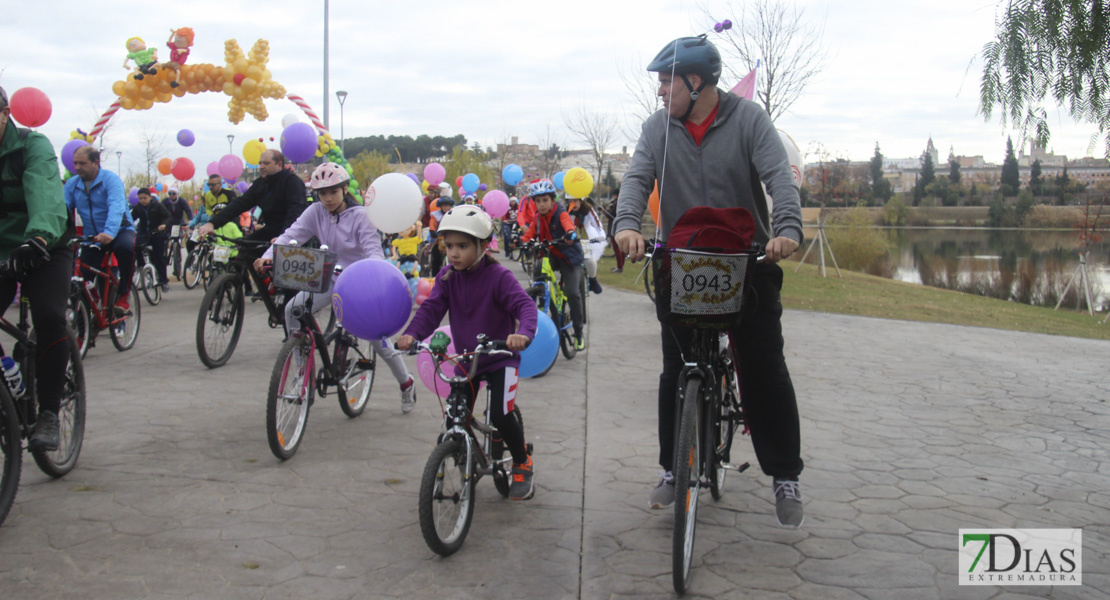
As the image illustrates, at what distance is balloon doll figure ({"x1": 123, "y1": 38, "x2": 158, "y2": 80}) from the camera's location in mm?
13914

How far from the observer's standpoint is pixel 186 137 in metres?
21.0

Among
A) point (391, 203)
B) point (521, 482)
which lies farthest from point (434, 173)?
point (521, 482)

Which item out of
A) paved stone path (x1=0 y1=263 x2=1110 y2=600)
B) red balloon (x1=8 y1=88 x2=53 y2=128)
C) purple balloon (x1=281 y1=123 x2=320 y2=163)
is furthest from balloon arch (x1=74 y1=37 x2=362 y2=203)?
paved stone path (x1=0 y1=263 x2=1110 y2=600)

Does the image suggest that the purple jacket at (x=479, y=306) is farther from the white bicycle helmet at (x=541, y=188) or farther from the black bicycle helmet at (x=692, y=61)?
the white bicycle helmet at (x=541, y=188)

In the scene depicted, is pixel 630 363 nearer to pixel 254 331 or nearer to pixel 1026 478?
pixel 1026 478

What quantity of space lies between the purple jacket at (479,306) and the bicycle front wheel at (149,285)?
1028 centimetres

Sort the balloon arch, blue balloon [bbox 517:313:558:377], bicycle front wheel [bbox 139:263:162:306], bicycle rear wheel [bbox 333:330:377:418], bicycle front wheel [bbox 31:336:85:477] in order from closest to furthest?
bicycle front wheel [bbox 31:336:85:477], blue balloon [bbox 517:313:558:377], bicycle rear wheel [bbox 333:330:377:418], bicycle front wheel [bbox 139:263:162:306], the balloon arch

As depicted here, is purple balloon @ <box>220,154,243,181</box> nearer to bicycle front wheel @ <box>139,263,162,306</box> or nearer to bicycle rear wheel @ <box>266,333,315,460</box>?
bicycle front wheel @ <box>139,263,162,306</box>

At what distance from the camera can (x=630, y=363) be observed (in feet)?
27.7

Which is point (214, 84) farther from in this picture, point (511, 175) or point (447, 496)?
point (447, 496)

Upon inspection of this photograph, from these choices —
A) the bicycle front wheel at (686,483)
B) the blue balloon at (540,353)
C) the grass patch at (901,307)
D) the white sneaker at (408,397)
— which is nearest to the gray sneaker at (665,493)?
the bicycle front wheel at (686,483)

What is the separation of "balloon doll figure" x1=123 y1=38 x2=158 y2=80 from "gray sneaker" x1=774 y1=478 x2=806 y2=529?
13808 millimetres

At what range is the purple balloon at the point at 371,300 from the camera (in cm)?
504

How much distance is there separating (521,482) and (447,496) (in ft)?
2.42
